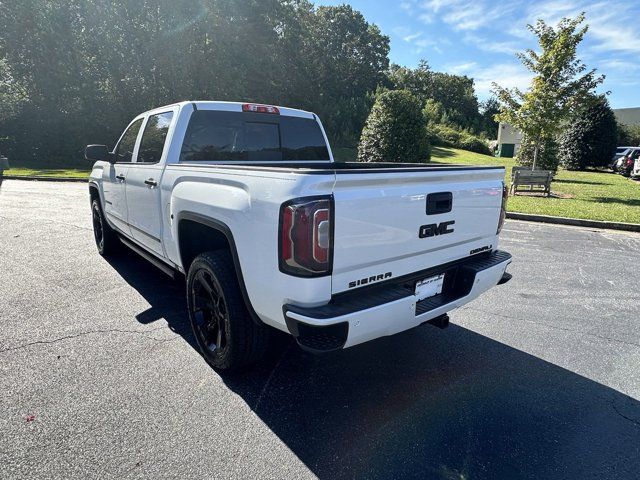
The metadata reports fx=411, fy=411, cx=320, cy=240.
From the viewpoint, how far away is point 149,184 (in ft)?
12.7

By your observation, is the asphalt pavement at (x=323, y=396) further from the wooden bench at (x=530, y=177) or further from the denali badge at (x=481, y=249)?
the wooden bench at (x=530, y=177)

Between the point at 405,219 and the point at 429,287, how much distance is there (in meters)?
0.62

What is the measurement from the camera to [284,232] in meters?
2.23

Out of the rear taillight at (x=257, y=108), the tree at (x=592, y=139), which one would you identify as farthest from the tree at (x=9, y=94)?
the tree at (x=592, y=139)

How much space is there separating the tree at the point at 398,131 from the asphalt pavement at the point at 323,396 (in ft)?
34.1

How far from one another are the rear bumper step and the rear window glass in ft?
7.29

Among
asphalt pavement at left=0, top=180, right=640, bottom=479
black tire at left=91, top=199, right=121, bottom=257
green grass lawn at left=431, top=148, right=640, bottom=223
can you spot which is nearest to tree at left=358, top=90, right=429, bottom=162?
green grass lawn at left=431, top=148, right=640, bottom=223

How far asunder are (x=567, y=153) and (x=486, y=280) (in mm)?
27131

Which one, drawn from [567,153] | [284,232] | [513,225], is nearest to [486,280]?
[284,232]

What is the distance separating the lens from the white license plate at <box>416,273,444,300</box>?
2850mm

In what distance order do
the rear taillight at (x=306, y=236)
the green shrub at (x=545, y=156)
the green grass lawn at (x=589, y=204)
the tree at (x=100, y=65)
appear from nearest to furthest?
the rear taillight at (x=306, y=236) → the green grass lawn at (x=589, y=204) → the green shrub at (x=545, y=156) → the tree at (x=100, y=65)

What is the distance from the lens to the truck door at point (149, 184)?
3799mm

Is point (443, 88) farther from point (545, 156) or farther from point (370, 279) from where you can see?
point (370, 279)

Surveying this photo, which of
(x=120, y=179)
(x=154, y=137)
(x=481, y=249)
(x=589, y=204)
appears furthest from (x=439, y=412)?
(x=589, y=204)
